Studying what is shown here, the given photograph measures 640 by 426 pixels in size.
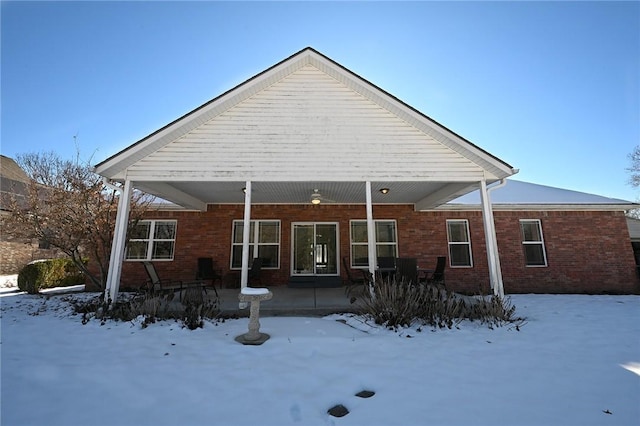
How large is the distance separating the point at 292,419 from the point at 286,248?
810cm

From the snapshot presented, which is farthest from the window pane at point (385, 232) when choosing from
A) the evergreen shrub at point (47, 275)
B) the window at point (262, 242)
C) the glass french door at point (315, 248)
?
the evergreen shrub at point (47, 275)

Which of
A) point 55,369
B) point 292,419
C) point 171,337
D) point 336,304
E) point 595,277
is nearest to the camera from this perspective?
point 292,419

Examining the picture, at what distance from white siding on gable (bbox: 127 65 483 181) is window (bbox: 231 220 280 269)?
4.04 metres

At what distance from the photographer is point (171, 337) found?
4.73 metres

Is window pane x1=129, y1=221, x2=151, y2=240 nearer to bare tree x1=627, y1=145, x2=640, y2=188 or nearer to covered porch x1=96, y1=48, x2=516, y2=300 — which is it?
covered porch x1=96, y1=48, x2=516, y2=300

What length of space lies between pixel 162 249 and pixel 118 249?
4164 mm

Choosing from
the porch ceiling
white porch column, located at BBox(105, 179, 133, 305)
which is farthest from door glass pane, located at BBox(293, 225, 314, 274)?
white porch column, located at BBox(105, 179, 133, 305)

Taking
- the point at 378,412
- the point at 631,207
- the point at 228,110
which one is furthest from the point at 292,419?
the point at 631,207

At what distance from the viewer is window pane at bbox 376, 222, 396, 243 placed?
1066cm

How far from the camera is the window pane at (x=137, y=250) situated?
1052 cm

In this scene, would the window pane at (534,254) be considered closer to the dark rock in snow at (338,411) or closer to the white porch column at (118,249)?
the dark rock in snow at (338,411)

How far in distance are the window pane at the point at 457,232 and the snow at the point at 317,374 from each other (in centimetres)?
514

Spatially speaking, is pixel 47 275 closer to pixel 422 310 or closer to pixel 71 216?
pixel 71 216

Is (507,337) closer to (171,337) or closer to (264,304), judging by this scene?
(264,304)
